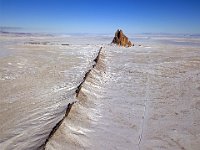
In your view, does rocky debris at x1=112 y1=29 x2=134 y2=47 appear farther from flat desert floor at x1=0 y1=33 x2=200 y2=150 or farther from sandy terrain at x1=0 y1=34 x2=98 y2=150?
flat desert floor at x1=0 y1=33 x2=200 y2=150

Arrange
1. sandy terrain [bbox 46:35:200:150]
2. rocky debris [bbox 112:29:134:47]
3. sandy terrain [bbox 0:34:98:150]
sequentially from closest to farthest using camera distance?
sandy terrain [bbox 46:35:200:150], sandy terrain [bbox 0:34:98:150], rocky debris [bbox 112:29:134:47]

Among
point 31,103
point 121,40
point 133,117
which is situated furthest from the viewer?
point 121,40

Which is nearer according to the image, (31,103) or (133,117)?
(133,117)

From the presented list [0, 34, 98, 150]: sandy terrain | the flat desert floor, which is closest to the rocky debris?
[0, 34, 98, 150]: sandy terrain

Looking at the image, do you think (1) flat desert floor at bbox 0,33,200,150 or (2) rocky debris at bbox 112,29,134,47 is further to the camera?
(2) rocky debris at bbox 112,29,134,47

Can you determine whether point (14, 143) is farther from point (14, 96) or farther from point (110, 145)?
point (14, 96)

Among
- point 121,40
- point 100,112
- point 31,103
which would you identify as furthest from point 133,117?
point 121,40

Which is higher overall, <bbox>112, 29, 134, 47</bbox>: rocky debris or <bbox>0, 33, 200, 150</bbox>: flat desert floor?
<bbox>112, 29, 134, 47</bbox>: rocky debris

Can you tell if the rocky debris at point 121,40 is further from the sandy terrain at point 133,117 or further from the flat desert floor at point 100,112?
the sandy terrain at point 133,117

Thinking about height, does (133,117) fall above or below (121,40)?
below

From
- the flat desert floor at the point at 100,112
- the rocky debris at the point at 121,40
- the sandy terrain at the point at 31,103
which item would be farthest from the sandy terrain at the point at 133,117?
the rocky debris at the point at 121,40

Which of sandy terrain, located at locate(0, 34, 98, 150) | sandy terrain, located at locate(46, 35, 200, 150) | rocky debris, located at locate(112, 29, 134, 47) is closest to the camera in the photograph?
sandy terrain, located at locate(46, 35, 200, 150)

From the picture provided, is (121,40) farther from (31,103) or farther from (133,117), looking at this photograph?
(133,117)
